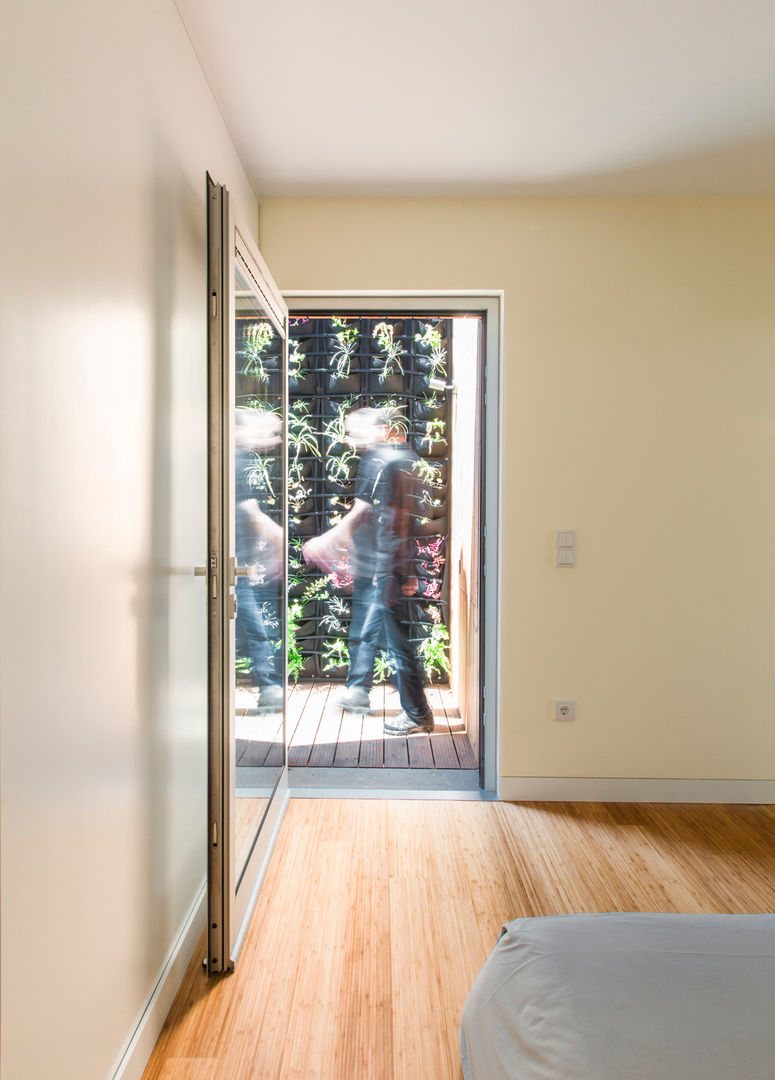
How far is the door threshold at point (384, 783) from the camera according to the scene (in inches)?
110

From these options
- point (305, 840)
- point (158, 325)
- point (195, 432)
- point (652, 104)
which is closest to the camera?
point (158, 325)

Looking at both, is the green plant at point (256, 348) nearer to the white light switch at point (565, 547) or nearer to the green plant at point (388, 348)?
the green plant at point (388, 348)

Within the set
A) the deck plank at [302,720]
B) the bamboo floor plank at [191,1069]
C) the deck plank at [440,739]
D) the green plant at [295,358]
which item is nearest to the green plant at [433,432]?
the green plant at [295,358]

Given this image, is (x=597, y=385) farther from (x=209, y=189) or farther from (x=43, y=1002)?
(x=43, y=1002)

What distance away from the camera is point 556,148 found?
7.70ft

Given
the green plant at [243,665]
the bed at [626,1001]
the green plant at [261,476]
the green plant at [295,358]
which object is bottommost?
the bed at [626,1001]

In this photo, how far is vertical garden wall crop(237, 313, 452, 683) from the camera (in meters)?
2.94

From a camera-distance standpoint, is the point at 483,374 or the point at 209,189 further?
the point at 483,374

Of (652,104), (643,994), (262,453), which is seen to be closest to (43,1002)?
(643,994)

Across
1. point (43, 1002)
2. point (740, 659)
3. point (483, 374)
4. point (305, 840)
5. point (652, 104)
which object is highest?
point (652, 104)

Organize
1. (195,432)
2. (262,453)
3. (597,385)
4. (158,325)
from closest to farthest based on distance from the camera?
1. (158,325)
2. (195,432)
3. (262,453)
4. (597,385)

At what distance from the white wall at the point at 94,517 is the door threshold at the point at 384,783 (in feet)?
3.40

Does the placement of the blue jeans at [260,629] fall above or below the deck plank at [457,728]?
above

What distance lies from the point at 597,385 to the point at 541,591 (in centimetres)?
A: 89
